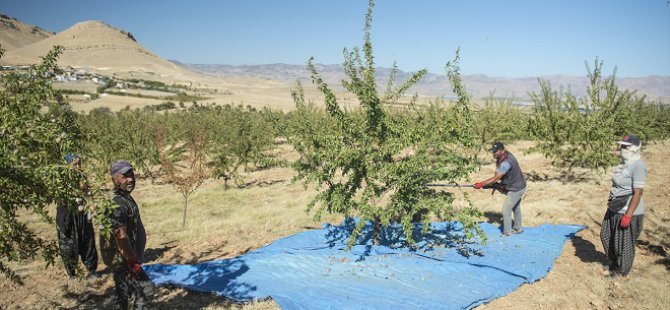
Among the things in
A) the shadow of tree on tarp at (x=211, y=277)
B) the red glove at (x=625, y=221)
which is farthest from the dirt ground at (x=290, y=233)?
the red glove at (x=625, y=221)

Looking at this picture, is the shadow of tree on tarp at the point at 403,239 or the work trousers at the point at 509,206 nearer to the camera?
the shadow of tree on tarp at the point at 403,239

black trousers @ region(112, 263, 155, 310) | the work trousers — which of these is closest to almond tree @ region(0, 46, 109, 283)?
black trousers @ region(112, 263, 155, 310)

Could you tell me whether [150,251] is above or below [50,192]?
below

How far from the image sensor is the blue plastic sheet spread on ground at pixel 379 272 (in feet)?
17.8

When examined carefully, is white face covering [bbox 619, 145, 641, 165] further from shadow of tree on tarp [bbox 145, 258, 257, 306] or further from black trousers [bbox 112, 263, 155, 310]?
black trousers [bbox 112, 263, 155, 310]

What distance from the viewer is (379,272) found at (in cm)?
618

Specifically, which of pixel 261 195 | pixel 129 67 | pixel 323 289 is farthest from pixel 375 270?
pixel 129 67

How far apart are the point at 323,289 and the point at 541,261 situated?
145 inches

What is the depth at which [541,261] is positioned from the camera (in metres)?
6.62

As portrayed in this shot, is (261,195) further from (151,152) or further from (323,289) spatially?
(323,289)

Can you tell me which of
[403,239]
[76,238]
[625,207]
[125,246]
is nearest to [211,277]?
[76,238]

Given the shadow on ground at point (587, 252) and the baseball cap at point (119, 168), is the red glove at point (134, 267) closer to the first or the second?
the baseball cap at point (119, 168)

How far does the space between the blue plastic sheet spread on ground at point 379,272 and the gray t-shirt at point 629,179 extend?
1580 mm

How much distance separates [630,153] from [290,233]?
6.44 m
